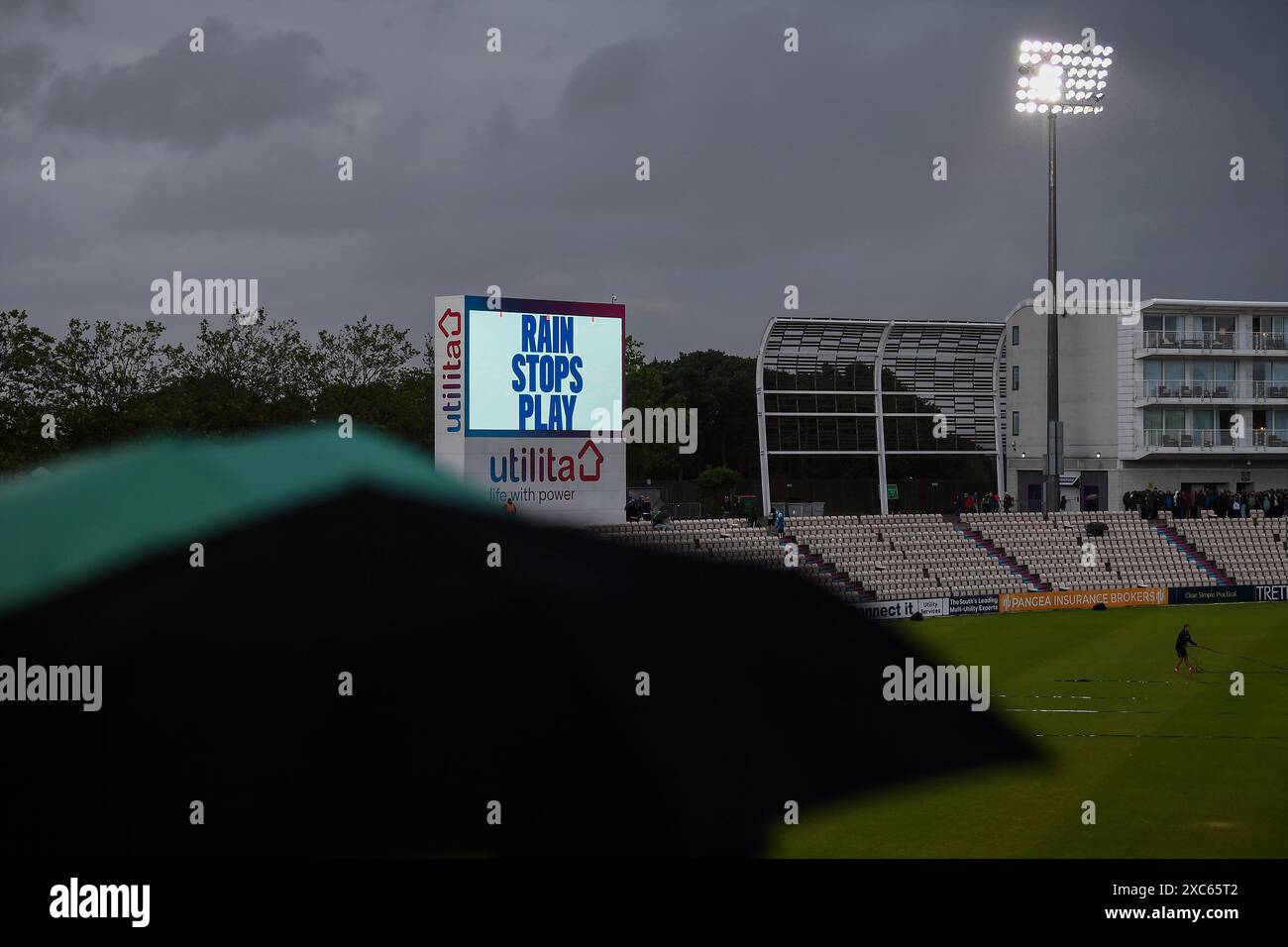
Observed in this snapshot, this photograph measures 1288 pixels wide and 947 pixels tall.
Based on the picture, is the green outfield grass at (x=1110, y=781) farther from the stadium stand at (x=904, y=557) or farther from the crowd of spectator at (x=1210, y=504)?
the crowd of spectator at (x=1210, y=504)

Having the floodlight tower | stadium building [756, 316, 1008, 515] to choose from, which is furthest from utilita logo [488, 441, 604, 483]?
the floodlight tower

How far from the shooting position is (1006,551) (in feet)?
154

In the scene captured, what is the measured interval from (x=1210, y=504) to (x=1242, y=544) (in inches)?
510

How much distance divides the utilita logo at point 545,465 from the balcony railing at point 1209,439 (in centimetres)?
4612

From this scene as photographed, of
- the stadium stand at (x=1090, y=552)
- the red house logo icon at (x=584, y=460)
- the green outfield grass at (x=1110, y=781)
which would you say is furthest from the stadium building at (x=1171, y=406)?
the red house logo icon at (x=584, y=460)

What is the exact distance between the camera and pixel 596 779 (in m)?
16.8

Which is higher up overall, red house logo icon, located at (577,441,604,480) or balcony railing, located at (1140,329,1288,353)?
balcony railing, located at (1140,329,1288,353)

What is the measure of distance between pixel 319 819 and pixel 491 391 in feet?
51.6

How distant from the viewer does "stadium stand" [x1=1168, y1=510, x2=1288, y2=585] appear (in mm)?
46906

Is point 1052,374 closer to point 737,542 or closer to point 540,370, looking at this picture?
point 737,542

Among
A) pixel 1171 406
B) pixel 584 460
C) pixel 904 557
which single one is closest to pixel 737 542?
pixel 904 557

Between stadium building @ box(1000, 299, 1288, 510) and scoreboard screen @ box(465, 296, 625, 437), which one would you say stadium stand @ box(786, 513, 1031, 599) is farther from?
stadium building @ box(1000, 299, 1288, 510)

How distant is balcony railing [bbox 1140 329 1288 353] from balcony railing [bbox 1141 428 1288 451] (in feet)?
15.5
